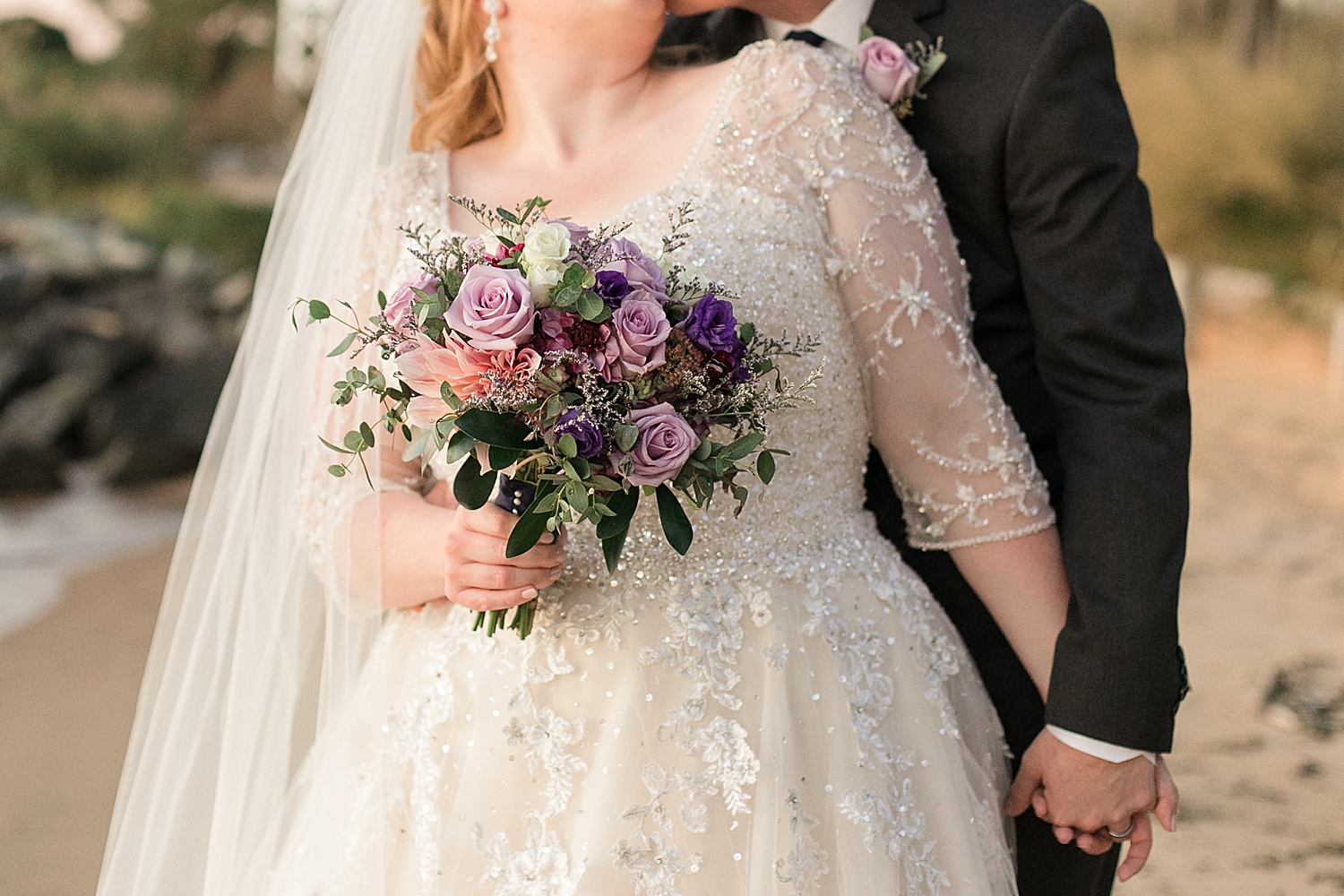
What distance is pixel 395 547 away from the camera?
1.93 m

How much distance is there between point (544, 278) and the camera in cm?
142

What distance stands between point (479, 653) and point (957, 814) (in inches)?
30.8

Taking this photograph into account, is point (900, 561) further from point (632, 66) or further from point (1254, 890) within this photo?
point (1254, 890)

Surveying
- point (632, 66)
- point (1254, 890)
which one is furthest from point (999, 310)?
point (1254, 890)

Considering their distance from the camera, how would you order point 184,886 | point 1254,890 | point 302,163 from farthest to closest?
point 1254,890 → point 302,163 → point 184,886

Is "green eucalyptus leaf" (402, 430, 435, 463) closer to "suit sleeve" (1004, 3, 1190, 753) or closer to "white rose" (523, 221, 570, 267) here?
"white rose" (523, 221, 570, 267)

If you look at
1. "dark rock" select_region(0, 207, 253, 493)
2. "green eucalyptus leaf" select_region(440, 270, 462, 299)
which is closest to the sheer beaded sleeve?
"green eucalyptus leaf" select_region(440, 270, 462, 299)

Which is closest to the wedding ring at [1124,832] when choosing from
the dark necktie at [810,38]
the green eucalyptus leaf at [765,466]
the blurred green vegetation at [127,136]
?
the green eucalyptus leaf at [765,466]

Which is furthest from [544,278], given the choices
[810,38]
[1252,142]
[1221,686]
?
[1252,142]

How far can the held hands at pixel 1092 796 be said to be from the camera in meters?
2.00

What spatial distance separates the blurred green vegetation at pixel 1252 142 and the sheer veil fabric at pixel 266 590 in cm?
928

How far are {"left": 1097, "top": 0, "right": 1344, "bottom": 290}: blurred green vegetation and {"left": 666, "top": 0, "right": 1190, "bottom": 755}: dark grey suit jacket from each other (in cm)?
872

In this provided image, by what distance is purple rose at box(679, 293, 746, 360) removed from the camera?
1.44 meters

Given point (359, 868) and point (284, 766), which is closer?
point (359, 868)
